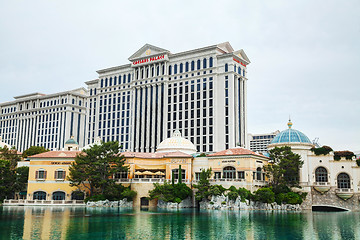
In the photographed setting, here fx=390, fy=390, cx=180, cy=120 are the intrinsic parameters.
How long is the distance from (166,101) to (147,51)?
18125 millimetres

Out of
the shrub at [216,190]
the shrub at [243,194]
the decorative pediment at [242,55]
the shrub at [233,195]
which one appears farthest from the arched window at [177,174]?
the decorative pediment at [242,55]

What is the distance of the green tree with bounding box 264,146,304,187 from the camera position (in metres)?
71.6

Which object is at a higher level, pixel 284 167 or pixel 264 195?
pixel 284 167

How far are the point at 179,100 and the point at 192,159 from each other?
4436 cm

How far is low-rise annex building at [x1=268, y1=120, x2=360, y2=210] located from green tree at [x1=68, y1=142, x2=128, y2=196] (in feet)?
110

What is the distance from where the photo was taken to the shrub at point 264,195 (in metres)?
67.3

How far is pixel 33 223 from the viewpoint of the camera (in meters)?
41.7

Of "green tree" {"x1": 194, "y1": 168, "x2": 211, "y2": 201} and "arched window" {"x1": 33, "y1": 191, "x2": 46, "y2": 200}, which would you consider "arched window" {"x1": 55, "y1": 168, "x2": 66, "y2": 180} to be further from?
"green tree" {"x1": 194, "y1": 168, "x2": 211, "y2": 201}

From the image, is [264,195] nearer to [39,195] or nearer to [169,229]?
[169,229]

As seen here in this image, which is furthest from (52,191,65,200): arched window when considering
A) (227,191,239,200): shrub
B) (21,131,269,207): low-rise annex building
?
(227,191,239,200): shrub

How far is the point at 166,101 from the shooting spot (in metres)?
122

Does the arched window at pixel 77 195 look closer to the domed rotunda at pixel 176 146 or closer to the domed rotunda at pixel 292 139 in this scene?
the domed rotunda at pixel 176 146

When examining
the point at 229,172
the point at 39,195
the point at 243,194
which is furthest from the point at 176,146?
the point at 39,195

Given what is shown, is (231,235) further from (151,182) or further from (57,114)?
(57,114)
